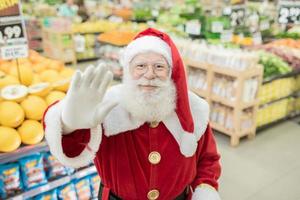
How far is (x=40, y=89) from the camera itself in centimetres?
252

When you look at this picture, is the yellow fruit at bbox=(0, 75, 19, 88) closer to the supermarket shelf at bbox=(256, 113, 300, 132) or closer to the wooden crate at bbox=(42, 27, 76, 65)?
the supermarket shelf at bbox=(256, 113, 300, 132)

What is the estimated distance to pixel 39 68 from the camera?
3.02m

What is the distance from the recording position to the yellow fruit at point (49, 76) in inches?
111

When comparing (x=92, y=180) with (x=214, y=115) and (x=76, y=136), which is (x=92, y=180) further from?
(x=214, y=115)

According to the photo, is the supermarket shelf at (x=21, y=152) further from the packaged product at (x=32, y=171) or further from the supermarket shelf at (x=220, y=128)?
the supermarket shelf at (x=220, y=128)

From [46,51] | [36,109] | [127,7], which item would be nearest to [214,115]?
[36,109]

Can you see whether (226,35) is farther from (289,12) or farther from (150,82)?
(150,82)

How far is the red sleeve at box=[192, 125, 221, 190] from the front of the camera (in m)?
1.85

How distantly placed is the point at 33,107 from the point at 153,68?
1.21 metres

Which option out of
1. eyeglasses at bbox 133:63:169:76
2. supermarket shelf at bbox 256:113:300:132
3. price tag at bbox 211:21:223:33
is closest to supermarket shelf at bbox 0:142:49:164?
eyeglasses at bbox 133:63:169:76

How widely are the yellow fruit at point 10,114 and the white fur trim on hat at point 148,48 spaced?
1.05 m

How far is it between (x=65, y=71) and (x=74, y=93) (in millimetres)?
1820

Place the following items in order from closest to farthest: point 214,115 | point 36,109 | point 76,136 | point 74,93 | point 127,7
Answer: point 74,93
point 76,136
point 36,109
point 214,115
point 127,7

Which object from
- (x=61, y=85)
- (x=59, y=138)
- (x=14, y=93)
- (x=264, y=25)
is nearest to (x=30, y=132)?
(x=14, y=93)
